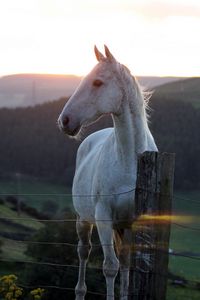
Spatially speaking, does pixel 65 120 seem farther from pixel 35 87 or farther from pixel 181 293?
pixel 35 87

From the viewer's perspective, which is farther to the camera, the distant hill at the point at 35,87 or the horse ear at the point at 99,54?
the distant hill at the point at 35,87

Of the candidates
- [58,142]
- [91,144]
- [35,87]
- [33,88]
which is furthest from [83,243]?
[35,87]

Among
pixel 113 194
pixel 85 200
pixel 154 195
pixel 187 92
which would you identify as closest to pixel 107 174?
pixel 113 194

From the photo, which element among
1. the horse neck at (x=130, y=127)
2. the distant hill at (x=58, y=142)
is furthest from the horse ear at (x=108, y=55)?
the distant hill at (x=58, y=142)

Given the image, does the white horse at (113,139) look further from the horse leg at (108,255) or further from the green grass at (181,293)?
the green grass at (181,293)

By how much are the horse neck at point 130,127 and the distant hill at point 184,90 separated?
85.3 meters

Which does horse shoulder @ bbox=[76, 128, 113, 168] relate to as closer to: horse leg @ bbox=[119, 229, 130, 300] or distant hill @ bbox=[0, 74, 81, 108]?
horse leg @ bbox=[119, 229, 130, 300]

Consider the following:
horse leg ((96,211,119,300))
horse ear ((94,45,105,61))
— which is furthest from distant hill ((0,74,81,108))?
horse leg ((96,211,119,300))

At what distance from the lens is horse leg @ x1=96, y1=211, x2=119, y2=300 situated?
22.5ft

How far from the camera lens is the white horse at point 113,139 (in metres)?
6.79

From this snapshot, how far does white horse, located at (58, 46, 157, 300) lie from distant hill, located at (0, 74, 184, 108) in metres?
139

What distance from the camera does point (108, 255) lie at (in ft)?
22.5

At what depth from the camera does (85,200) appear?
26.1 ft

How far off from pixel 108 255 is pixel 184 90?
102467 mm
